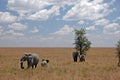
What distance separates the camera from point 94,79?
742 inches

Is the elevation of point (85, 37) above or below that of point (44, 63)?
above

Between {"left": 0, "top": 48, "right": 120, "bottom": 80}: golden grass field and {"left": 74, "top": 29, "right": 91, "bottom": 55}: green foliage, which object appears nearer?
{"left": 0, "top": 48, "right": 120, "bottom": 80}: golden grass field

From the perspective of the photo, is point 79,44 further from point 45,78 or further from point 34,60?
point 45,78

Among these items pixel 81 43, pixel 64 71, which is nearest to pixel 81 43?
pixel 81 43

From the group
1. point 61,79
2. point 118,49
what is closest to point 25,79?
point 61,79

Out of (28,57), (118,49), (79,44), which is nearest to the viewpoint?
(28,57)

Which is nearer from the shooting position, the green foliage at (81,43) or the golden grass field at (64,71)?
the golden grass field at (64,71)

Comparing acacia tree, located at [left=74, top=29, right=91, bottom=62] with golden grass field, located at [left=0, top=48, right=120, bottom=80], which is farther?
acacia tree, located at [left=74, top=29, right=91, bottom=62]

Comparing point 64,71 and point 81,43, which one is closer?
point 64,71

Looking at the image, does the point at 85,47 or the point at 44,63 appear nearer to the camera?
the point at 44,63

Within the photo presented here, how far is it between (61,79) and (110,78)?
3.03m

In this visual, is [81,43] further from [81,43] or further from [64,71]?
[64,71]

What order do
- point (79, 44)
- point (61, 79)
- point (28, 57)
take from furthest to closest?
1. point (79, 44)
2. point (28, 57)
3. point (61, 79)

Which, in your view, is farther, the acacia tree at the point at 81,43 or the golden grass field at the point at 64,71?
the acacia tree at the point at 81,43
